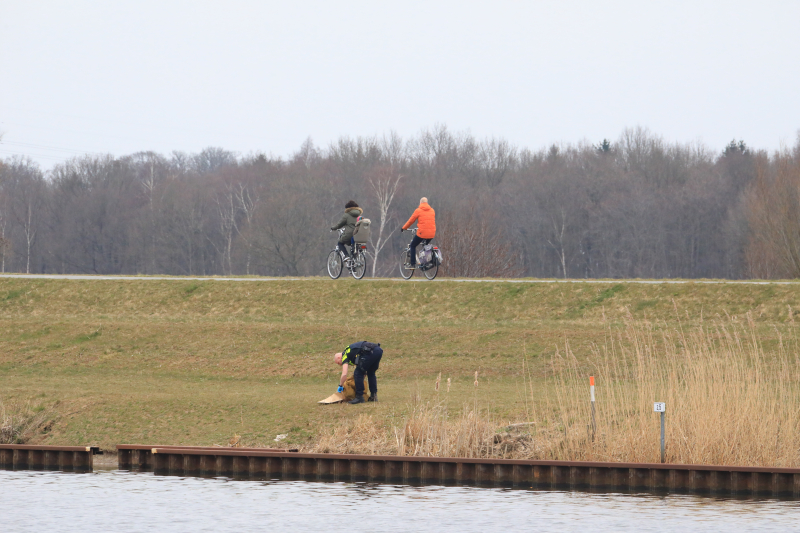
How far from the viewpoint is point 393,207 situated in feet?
279

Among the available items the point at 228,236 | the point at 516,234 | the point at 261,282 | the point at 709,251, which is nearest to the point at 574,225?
the point at 516,234

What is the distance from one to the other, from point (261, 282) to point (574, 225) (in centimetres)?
5872

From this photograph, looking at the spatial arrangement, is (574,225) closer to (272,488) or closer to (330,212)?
(330,212)

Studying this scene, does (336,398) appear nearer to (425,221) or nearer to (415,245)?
(425,221)

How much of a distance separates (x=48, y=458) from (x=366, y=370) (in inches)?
210

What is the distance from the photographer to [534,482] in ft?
49.6

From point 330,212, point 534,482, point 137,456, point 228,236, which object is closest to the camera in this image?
point 534,482

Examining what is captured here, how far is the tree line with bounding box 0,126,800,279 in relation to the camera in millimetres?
80500

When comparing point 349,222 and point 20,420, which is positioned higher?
point 349,222

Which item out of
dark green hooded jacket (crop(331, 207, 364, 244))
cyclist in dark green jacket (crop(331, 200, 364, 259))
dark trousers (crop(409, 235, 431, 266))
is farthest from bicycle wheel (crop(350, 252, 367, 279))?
dark trousers (crop(409, 235, 431, 266))

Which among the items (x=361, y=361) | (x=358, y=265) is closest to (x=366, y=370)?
(x=361, y=361)

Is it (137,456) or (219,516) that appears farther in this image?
(137,456)

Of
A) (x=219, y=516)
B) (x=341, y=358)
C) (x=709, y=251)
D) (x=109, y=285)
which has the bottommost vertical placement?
(x=219, y=516)

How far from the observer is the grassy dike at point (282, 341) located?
18547mm
